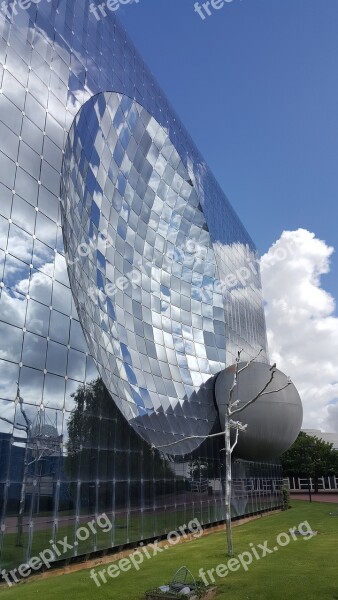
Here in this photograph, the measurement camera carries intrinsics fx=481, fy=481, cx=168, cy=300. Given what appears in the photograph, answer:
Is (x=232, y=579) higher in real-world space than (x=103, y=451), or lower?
lower

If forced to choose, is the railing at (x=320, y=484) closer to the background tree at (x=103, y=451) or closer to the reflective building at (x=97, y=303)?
the reflective building at (x=97, y=303)

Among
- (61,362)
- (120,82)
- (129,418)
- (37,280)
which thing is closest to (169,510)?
(129,418)

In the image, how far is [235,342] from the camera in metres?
44.6

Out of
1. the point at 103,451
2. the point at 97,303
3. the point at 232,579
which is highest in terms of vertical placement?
the point at 97,303

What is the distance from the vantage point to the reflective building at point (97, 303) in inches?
647

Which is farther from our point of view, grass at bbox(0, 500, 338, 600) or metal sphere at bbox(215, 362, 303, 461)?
metal sphere at bbox(215, 362, 303, 461)

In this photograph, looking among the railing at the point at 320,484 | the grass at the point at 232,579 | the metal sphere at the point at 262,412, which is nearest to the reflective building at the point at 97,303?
the grass at the point at 232,579

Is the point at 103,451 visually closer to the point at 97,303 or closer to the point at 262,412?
the point at 97,303

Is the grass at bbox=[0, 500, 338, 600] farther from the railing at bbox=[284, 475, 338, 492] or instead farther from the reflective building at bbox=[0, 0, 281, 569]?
the railing at bbox=[284, 475, 338, 492]

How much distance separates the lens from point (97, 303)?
24.0 meters

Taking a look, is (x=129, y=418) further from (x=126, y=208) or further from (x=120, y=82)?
(x=120, y=82)

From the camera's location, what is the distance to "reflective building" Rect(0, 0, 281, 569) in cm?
1644

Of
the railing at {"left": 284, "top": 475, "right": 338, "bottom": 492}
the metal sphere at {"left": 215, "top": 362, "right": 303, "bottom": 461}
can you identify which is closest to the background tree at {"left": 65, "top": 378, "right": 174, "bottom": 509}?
the metal sphere at {"left": 215, "top": 362, "right": 303, "bottom": 461}

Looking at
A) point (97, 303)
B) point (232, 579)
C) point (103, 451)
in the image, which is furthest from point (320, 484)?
point (232, 579)
